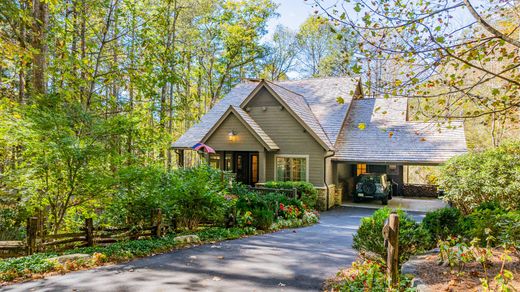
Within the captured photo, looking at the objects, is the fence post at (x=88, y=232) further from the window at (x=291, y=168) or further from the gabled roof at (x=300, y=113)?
the gabled roof at (x=300, y=113)

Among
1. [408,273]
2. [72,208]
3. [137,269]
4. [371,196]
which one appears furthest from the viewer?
[371,196]

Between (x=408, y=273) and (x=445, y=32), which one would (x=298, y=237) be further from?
(x=445, y=32)

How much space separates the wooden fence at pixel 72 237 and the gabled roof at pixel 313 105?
9.92 metres

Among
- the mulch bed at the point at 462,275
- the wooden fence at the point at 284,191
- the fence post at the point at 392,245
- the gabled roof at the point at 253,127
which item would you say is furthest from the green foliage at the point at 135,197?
the gabled roof at the point at 253,127

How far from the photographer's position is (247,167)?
18188mm

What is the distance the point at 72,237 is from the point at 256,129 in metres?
10.6

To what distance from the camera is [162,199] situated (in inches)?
321

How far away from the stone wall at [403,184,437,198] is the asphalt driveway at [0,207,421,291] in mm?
14073

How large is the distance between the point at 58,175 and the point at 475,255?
7803mm

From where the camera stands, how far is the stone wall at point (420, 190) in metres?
20.0

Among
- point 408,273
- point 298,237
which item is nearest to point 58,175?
point 298,237

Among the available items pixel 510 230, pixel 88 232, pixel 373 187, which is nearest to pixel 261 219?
pixel 88 232

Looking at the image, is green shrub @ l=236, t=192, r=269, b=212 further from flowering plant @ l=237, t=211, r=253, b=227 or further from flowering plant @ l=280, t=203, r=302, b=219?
flowering plant @ l=280, t=203, r=302, b=219

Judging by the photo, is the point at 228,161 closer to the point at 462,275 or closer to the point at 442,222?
the point at 442,222
